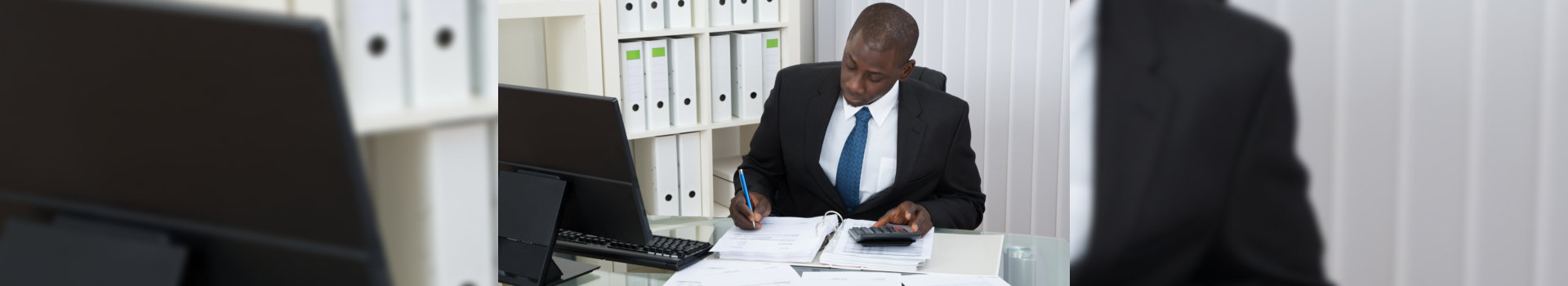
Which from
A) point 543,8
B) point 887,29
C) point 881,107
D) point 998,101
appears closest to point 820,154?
point 881,107

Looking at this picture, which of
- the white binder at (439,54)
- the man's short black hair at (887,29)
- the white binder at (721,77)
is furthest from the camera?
the white binder at (721,77)

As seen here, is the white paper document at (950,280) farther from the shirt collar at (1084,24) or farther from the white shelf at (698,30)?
the white shelf at (698,30)

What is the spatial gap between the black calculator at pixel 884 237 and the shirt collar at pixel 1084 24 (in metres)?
1.37

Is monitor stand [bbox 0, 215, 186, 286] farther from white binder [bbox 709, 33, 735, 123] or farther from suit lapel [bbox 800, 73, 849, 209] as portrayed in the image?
white binder [bbox 709, 33, 735, 123]

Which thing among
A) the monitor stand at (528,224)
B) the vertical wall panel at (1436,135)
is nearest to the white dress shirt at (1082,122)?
the vertical wall panel at (1436,135)

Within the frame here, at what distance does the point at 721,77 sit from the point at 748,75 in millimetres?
96

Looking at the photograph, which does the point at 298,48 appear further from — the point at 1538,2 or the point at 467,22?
the point at 1538,2

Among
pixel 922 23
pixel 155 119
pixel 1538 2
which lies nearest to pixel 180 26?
pixel 155 119

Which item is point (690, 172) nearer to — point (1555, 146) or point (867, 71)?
point (867, 71)

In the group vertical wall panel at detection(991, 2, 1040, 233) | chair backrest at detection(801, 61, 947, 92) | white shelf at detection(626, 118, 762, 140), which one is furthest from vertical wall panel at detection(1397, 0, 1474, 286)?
white shelf at detection(626, 118, 762, 140)

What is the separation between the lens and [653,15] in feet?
10.5

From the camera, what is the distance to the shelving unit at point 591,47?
2656 millimetres

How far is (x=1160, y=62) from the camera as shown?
0.36 m

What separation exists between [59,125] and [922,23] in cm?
317
